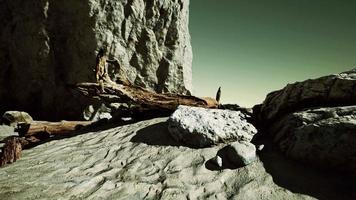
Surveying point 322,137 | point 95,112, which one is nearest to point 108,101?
point 95,112

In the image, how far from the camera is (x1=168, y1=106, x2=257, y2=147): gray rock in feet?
13.7

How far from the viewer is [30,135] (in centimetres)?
551

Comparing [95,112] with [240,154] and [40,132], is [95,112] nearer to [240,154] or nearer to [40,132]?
[40,132]

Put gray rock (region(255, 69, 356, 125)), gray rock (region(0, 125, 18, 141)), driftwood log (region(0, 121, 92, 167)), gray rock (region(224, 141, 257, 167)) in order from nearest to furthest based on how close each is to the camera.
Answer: gray rock (region(224, 141, 257, 167)) < gray rock (region(255, 69, 356, 125)) < driftwood log (region(0, 121, 92, 167)) < gray rock (region(0, 125, 18, 141))

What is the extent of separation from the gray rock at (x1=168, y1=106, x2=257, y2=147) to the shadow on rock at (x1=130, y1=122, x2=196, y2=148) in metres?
0.11

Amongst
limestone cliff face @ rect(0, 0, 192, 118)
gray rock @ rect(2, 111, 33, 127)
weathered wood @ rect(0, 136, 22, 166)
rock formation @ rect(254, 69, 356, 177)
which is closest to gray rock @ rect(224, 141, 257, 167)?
rock formation @ rect(254, 69, 356, 177)

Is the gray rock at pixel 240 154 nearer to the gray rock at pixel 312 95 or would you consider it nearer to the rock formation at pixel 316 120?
the rock formation at pixel 316 120

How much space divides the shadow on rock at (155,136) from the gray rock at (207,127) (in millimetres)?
114

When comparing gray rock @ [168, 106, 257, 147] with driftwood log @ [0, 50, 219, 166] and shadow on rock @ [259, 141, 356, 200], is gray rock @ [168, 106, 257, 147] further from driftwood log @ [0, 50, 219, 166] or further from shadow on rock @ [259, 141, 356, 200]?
driftwood log @ [0, 50, 219, 166]

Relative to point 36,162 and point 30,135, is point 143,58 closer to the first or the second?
point 30,135

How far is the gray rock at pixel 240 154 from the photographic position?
Result: 3562 millimetres

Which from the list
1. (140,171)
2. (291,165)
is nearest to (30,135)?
(140,171)

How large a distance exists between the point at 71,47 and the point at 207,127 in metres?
5.44

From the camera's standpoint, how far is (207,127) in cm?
427
